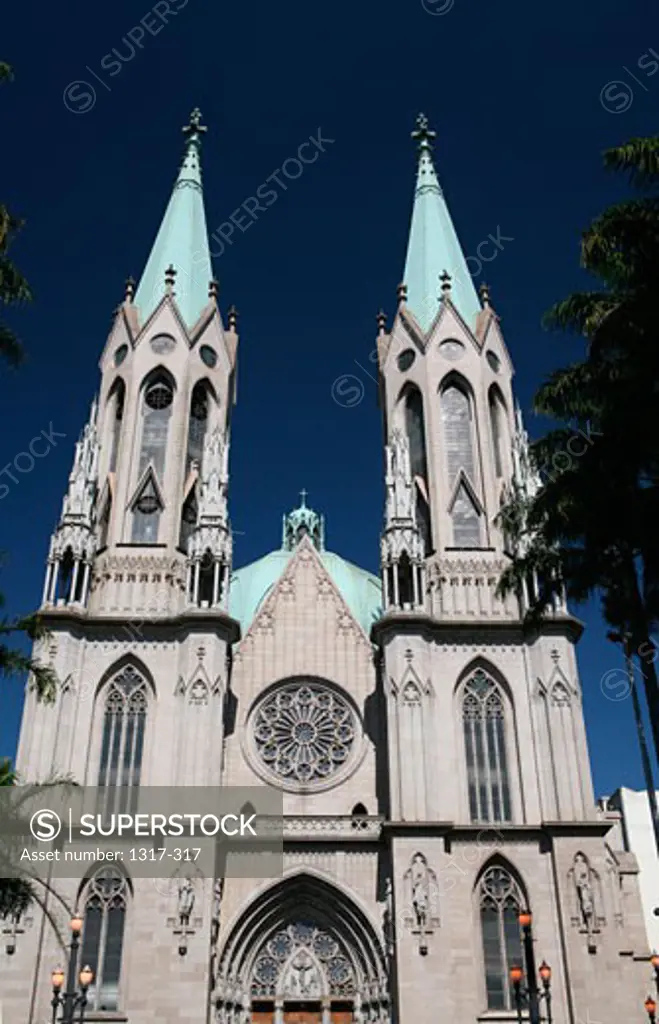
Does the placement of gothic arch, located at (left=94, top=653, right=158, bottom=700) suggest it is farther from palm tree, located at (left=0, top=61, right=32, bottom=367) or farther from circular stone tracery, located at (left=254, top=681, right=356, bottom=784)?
palm tree, located at (left=0, top=61, right=32, bottom=367)

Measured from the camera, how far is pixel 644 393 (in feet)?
60.8

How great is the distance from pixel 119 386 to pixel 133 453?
11.3 feet

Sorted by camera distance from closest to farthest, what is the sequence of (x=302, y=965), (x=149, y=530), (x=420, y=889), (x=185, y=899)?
1. (x=185, y=899)
2. (x=420, y=889)
3. (x=302, y=965)
4. (x=149, y=530)

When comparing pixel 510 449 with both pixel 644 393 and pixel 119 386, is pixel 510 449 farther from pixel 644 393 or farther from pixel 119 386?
pixel 644 393

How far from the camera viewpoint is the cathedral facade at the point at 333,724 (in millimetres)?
27016

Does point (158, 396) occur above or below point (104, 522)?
above

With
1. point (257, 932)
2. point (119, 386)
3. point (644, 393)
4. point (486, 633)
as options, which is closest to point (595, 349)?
point (644, 393)

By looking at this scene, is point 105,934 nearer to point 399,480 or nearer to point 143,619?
point 143,619

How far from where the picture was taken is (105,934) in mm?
27641

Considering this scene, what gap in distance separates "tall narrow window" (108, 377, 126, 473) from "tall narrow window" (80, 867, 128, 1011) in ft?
45.9

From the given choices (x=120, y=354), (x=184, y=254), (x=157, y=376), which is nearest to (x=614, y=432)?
(x=157, y=376)

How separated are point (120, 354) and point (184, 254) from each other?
6261mm

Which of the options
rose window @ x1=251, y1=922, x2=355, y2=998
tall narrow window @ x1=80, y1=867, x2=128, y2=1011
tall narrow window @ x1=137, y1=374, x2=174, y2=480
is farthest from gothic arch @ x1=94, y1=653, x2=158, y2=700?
rose window @ x1=251, y1=922, x2=355, y2=998

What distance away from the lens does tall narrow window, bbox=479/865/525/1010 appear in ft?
89.2
